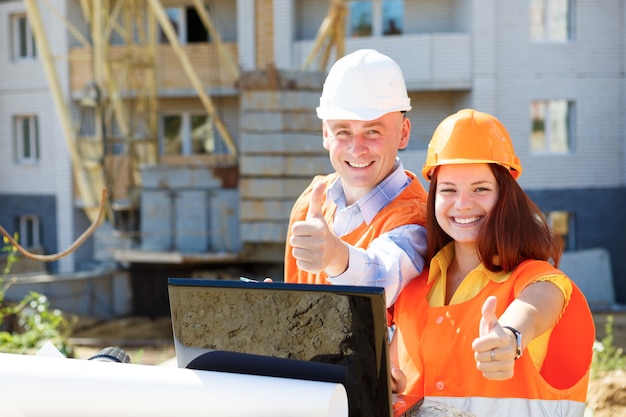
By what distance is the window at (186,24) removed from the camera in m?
19.3

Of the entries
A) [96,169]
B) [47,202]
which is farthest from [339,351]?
[47,202]

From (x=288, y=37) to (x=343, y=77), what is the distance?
15.5 metres

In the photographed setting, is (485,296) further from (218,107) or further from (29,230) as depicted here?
(29,230)

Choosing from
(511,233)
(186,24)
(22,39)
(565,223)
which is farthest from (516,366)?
(22,39)

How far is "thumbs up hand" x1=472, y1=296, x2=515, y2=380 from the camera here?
1544 millimetres

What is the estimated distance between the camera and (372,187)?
2.37 metres

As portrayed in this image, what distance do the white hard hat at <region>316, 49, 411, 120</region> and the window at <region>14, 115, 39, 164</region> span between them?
1838 centimetres

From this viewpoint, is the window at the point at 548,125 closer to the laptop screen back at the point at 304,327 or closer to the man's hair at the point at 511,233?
the man's hair at the point at 511,233

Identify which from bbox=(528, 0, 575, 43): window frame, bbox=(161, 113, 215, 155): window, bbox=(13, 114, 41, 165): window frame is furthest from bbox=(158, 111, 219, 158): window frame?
bbox=(528, 0, 575, 43): window frame

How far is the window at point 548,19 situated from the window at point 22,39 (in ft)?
36.0

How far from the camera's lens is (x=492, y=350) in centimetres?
156

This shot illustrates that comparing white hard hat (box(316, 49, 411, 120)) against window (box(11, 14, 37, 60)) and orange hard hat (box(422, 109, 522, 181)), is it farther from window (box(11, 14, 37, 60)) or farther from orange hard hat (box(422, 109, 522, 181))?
→ window (box(11, 14, 37, 60))

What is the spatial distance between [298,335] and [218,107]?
1737cm

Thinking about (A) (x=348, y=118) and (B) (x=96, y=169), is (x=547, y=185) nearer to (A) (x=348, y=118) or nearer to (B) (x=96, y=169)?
(B) (x=96, y=169)
